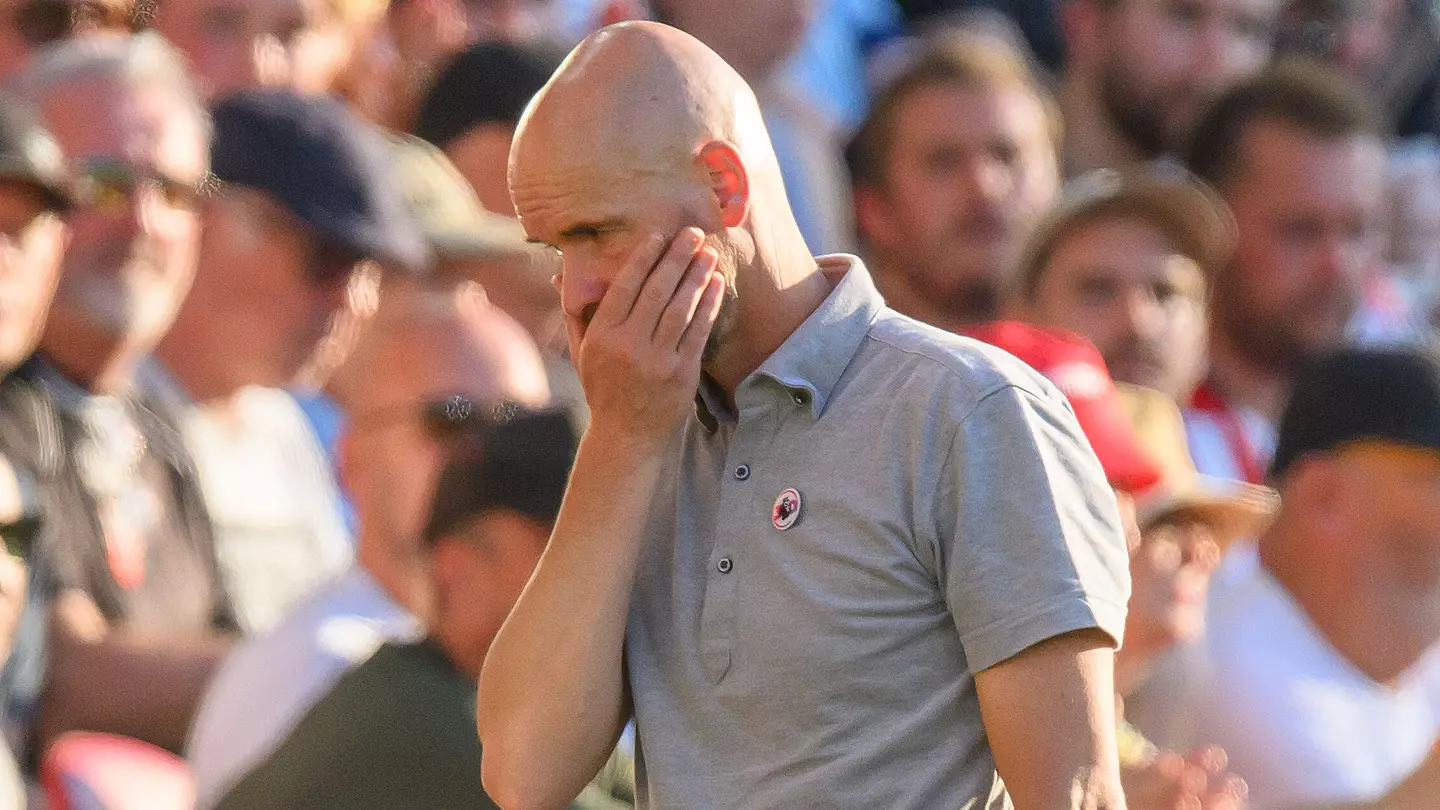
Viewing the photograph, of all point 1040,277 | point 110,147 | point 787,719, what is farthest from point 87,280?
point 787,719

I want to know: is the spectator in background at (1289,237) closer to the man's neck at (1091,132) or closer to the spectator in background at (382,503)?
the man's neck at (1091,132)

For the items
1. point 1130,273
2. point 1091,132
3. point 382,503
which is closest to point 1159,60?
point 1091,132

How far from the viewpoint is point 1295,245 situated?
21.7 feet

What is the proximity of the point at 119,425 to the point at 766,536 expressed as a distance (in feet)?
8.52

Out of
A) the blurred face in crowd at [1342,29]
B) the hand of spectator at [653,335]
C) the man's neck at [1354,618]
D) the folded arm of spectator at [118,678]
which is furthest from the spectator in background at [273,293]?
the blurred face in crowd at [1342,29]

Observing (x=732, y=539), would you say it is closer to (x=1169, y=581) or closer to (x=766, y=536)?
(x=766, y=536)

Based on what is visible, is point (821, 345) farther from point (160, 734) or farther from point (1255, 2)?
point (1255, 2)

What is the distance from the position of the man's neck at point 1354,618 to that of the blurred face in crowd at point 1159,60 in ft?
8.69

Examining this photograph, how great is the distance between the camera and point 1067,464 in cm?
218

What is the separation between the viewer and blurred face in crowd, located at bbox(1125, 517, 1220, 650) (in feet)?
13.1

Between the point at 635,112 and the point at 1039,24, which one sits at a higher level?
the point at 635,112

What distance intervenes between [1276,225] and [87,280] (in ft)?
12.0

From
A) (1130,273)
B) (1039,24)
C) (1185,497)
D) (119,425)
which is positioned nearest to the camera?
(1185,497)

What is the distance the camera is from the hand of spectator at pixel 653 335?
218cm
